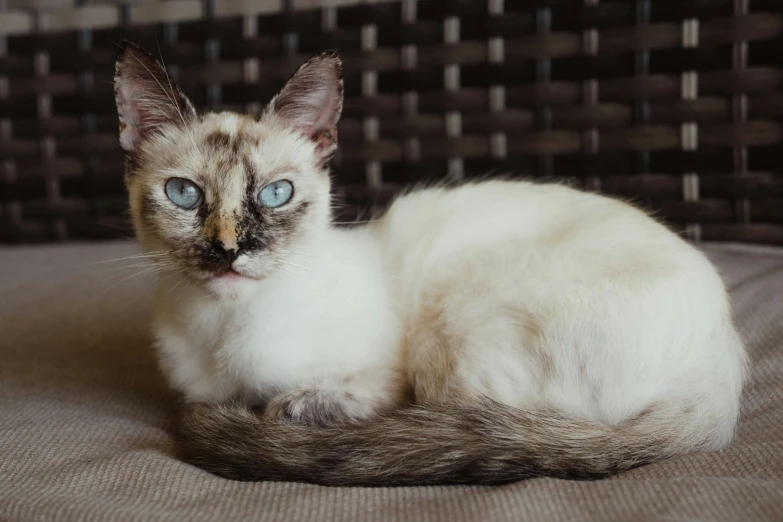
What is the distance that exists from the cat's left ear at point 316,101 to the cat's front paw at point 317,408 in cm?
41

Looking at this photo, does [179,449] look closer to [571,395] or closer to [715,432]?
[571,395]

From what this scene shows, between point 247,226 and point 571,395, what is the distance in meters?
0.51

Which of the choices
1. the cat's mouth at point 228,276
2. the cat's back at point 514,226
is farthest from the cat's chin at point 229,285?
the cat's back at point 514,226

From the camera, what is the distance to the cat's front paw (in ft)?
3.66

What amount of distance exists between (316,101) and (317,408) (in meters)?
0.51

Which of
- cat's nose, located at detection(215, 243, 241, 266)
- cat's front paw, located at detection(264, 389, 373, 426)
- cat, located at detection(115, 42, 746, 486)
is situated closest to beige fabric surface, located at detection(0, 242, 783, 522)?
cat, located at detection(115, 42, 746, 486)

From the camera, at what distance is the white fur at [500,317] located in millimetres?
1058

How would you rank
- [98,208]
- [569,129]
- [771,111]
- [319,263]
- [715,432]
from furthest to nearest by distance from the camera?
[98,208] → [569,129] → [771,111] → [319,263] → [715,432]

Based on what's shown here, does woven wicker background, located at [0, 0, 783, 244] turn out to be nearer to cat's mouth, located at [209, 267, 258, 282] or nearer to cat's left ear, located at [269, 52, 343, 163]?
cat's left ear, located at [269, 52, 343, 163]

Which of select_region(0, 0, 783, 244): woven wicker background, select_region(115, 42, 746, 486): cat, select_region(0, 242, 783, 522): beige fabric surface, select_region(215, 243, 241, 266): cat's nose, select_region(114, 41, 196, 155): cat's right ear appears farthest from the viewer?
select_region(0, 0, 783, 244): woven wicker background

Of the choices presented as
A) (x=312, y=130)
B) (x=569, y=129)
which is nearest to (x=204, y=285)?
(x=312, y=130)

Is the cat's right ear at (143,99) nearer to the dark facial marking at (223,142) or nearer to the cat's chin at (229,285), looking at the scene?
the dark facial marking at (223,142)

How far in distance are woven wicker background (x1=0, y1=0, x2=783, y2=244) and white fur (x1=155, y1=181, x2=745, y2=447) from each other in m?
0.76

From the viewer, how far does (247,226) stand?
1110 mm
